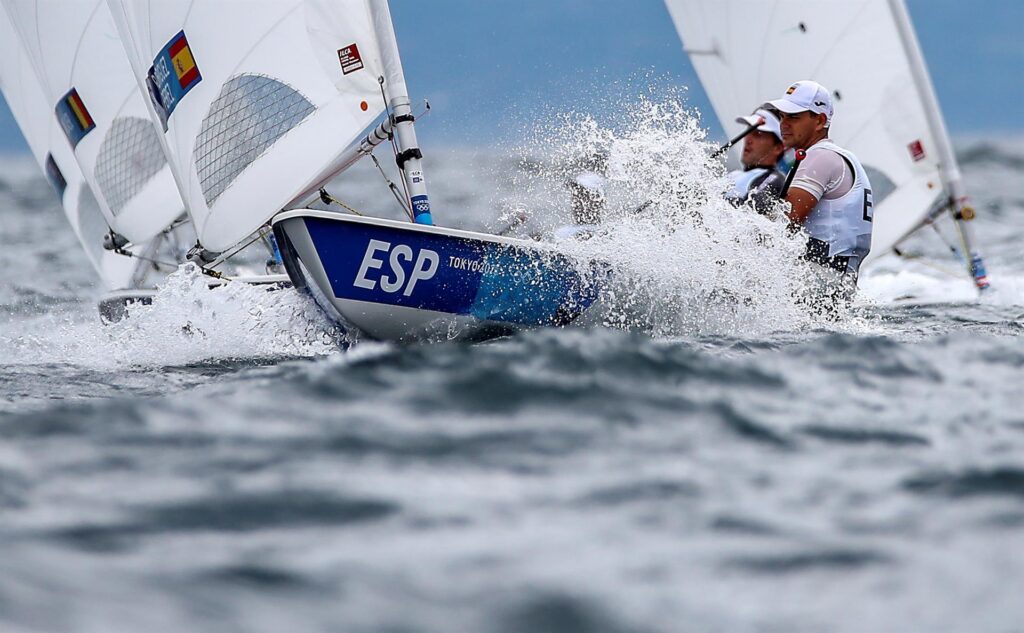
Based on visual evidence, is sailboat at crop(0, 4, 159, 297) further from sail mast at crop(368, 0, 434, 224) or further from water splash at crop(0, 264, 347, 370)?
sail mast at crop(368, 0, 434, 224)

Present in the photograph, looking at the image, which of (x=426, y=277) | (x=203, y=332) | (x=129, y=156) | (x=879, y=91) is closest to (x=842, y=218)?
(x=426, y=277)

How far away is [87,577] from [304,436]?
658 mm

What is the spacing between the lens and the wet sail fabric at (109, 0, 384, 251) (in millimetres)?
4086

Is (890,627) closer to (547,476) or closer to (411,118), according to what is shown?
(547,476)

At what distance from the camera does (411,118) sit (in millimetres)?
4145

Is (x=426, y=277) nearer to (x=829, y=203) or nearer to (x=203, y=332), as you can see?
(x=203, y=332)

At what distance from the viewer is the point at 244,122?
415 centimetres

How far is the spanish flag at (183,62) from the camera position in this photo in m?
4.23

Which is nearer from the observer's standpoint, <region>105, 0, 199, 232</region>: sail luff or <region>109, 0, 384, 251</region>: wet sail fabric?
<region>109, 0, 384, 251</region>: wet sail fabric

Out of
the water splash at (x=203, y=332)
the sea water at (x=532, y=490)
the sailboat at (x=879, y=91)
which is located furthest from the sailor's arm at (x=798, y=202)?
the sailboat at (x=879, y=91)

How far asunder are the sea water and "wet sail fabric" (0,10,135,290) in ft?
10.5

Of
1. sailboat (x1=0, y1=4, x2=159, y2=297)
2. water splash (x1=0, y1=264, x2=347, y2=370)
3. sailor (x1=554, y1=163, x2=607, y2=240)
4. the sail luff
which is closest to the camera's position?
water splash (x1=0, y1=264, x2=347, y2=370)

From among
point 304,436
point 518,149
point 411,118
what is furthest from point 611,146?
point 304,436

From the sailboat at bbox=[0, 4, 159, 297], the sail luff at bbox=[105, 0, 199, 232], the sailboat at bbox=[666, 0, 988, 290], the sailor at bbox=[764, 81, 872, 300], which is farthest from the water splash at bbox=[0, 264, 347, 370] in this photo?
the sailboat at bbox=[666, 0, 988, 290]
